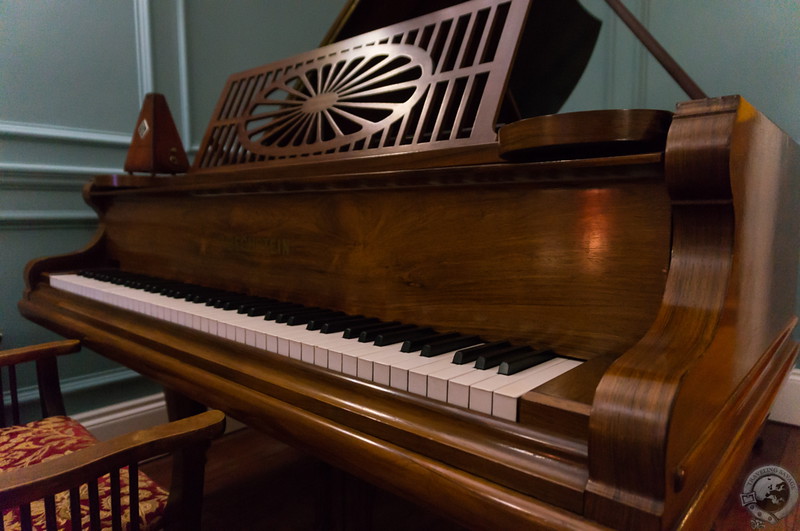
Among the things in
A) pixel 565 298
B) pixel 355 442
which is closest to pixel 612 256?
pixel 565 298

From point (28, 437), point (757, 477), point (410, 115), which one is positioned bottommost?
point (757, 477)

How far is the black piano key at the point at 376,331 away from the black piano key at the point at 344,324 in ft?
0.17

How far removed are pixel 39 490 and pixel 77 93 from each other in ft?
6.08

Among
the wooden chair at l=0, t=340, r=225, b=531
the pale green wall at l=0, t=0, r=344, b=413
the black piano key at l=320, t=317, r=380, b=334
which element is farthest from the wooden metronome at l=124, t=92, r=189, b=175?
the black piano key at l=320, t=317, r=380, b=334

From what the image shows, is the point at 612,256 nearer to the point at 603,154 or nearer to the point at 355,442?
the point at 603,154

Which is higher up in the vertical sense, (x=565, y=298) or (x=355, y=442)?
(x=565, y=298)

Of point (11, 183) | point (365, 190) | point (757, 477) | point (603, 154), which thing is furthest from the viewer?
point (11, 183)

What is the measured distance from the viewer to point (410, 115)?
112 centimetres

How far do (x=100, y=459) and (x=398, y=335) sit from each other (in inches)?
19.0

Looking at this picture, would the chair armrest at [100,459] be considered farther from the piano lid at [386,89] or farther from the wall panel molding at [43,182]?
the wall panel molding at [43,182]

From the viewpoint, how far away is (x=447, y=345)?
0.81 m

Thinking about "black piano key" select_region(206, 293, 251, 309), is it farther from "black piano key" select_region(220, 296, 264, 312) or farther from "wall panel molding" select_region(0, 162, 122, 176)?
"wall panel molding" select_region(0, 162, 122, 176)

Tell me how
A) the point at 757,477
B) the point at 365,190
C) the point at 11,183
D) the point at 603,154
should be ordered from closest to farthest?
the point at 603,154 → the point at 365,190 → the point at 757,477 → the point at 11,183

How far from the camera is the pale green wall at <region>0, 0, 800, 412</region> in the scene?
187 cm
